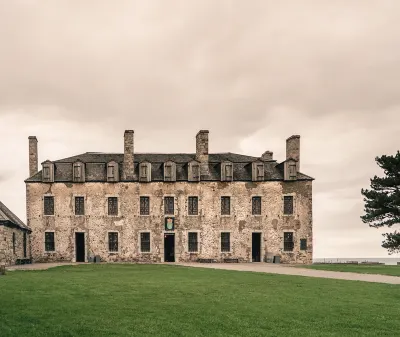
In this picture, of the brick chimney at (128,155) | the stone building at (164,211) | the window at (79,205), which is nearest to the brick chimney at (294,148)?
the stone building at (164,211)

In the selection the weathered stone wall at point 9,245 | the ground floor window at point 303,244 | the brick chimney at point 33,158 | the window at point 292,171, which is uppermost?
the brick chimney at point 33,158

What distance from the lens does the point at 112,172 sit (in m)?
38.1

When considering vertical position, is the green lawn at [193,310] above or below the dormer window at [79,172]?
below

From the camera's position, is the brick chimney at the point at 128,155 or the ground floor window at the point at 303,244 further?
the brick chimney at the point at 128,155

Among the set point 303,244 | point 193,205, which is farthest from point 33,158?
point 303,244

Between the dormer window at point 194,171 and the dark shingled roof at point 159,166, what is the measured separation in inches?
24.1

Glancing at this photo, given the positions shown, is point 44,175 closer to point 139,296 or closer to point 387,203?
point 139,296

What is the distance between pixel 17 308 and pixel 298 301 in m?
7.84

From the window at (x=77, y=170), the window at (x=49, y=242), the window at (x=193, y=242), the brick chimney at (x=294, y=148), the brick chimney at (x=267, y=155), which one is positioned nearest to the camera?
the window at (x=49, y=242)

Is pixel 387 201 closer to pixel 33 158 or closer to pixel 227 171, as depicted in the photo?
pixel 227 171

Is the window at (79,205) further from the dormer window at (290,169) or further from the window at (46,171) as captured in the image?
the dormer window at (290,169)

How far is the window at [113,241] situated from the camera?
1492 inches

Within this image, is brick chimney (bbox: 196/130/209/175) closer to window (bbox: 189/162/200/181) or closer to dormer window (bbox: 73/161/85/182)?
window (bbox: 189/162/200/181)

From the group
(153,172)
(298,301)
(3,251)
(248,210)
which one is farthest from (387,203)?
(3,251)
